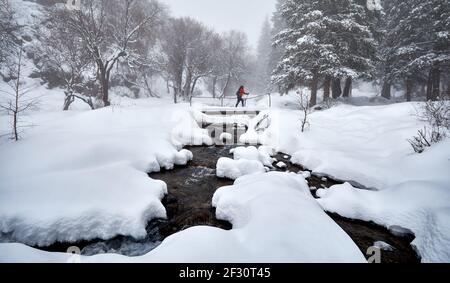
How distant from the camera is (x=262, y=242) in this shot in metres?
3.77

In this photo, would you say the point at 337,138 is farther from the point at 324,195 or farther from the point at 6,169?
the point at 6,169

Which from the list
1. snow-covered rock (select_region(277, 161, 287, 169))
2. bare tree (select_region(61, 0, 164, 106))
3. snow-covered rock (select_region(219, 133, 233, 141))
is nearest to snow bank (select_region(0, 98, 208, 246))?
snow-covered rock (select_region(219, 133, 233, 141))

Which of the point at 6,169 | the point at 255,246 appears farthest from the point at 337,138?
the point at 6,169

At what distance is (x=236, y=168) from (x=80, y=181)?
4.53 meters

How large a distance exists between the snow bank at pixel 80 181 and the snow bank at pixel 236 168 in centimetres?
173

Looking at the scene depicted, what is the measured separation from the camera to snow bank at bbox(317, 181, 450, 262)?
14.3 ft

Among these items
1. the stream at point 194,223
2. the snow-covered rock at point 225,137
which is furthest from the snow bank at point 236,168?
the snow-covered rock at point 225,137

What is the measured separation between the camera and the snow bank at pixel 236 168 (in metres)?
7.95

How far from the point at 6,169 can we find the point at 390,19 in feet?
95.4

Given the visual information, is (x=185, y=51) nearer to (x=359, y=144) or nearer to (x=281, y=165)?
(x=281, y=165)

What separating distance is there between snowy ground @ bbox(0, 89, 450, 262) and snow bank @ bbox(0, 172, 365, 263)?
0.06 feet
